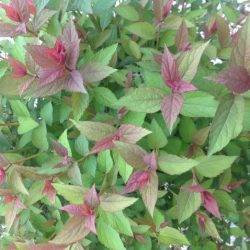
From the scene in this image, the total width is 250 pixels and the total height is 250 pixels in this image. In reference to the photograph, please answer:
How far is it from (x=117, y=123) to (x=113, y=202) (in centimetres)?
13

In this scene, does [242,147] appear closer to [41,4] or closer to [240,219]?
→ [240,219]

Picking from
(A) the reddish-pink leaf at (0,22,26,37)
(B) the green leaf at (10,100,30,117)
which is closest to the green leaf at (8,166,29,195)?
(B) the green leaf at (10,100,30,117)

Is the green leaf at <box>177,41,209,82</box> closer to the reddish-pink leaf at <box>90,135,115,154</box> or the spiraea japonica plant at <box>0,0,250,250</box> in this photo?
the spiraea japonica plant at <box>0,0,250,250</box>

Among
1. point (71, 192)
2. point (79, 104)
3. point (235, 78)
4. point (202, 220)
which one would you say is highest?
point (235, 78)

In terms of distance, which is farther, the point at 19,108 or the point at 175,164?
the point at 19,108

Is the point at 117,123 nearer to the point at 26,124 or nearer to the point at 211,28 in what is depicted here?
the point at 26,124

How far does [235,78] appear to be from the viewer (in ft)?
1.67

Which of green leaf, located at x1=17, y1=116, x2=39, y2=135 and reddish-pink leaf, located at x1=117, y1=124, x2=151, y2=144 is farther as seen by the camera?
green leaf, located at x1=17, y1=116, x2=39, y2=135

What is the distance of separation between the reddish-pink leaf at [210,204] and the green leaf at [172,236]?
0.06m

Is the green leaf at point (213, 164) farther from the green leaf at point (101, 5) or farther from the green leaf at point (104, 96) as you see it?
the green leaf at point (101, 5)

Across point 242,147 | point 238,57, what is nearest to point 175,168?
point 238,57

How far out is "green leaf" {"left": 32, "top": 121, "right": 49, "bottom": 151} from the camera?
0.70 metres

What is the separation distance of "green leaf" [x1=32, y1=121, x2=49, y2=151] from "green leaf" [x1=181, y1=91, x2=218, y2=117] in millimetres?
251

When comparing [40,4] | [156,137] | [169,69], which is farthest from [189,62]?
[40,4]
